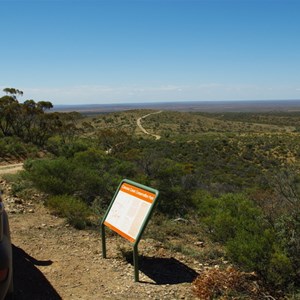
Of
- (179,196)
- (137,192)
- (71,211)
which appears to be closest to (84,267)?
(137,192)

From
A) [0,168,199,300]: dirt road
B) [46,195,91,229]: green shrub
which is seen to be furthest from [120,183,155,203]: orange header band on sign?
[46,195,91,229]: green shrub

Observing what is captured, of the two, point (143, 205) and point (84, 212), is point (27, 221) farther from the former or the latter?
point (143, 205)

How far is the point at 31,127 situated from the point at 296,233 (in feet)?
98.7

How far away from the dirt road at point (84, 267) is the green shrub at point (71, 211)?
0.71 feet

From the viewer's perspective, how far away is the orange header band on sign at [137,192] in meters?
5.04

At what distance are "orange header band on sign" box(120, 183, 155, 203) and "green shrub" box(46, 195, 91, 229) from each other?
2.25m

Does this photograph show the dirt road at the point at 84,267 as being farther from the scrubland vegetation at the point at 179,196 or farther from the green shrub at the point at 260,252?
the green shrub at the point at 260,252

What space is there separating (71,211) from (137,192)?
3123 mm

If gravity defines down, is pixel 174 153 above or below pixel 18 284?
below

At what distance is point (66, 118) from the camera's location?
109ft

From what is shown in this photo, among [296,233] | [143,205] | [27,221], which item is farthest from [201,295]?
[27,221]

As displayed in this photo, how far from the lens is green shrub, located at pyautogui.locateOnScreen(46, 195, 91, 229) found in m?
7.51

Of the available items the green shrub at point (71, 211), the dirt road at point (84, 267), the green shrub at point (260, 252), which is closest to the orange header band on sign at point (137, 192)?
the dirt road at point (84, 267)

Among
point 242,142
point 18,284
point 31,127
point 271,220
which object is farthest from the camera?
point 242,142
